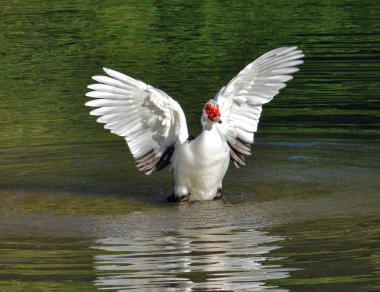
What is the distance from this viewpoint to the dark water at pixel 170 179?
27.7 ft

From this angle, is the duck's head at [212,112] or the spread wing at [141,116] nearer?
the duck's head at [212,112]

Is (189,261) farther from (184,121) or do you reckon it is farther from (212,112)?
(184,121)

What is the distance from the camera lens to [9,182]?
12.0 metres

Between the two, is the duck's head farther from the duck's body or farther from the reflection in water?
the reflection in water

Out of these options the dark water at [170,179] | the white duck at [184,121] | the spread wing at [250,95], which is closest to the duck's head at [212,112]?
the white duck at [184,121]

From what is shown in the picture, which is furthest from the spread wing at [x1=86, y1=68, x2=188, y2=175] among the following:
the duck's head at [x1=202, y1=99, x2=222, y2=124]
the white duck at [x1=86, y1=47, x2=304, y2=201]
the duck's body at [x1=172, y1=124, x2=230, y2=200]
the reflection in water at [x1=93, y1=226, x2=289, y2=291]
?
the reflection in water at [x1=93, y1=226, x2=289, y2=291]

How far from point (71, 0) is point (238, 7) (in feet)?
13.8

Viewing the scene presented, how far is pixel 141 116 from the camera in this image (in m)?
10.9

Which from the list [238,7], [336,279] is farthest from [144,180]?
[238,7]

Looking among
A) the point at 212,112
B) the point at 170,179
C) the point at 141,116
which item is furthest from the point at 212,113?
the point at 170,179

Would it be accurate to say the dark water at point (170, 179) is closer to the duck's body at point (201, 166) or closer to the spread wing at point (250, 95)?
the duck's body at point (201, 166)

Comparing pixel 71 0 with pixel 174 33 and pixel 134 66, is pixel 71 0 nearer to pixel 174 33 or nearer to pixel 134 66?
pixel 174 33

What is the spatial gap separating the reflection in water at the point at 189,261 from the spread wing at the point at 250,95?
157 centimetres

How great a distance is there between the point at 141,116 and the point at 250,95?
971 mm
